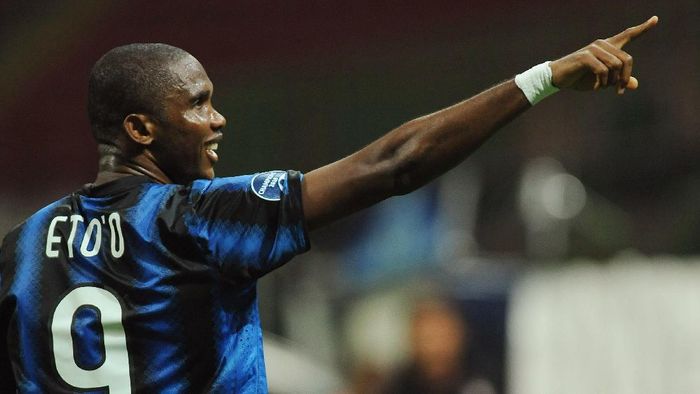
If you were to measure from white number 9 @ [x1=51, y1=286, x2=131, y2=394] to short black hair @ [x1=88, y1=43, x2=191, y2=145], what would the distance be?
50 cm

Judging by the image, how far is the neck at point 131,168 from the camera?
3.22m

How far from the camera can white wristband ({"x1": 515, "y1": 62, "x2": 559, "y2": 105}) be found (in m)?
2.89

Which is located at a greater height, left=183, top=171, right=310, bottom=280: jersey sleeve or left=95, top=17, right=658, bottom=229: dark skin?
left=95, top=17, right=658, bottom=229: dark skin

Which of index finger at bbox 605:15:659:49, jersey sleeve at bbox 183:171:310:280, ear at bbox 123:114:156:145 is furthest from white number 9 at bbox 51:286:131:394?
index finger at bbox 605:15:659:49

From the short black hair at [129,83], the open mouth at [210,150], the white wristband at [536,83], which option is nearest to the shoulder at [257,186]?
the open mouth at [210,150]

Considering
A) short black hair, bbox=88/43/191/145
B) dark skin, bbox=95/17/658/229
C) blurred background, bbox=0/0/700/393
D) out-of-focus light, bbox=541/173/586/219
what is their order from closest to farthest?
dark skin, bbox=95/17/658/229 < short black hair, bbox=88/43/191/145 < blurred background, bbox=0/0/700/393 < out-of-focus light, bbox=541/173/586/219

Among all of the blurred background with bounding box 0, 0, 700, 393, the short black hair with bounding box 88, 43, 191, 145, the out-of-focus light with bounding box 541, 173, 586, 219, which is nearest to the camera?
the short black hair with bounding box 88, 43, 191, 145

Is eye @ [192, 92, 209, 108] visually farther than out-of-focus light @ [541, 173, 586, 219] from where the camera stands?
No

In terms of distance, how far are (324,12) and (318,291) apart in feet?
18.4

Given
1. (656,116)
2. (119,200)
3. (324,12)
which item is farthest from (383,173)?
(324,12)

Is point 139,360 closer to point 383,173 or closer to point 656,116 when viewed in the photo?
point 383,173

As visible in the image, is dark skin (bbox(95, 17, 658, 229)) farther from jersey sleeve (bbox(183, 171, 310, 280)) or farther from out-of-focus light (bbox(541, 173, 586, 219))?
out-of-focus light (bbox(541, 173, 586, 219))

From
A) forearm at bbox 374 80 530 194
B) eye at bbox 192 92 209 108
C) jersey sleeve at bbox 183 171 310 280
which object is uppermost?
eye at bbox 192 92 209 108

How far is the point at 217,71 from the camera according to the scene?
43.8ft
